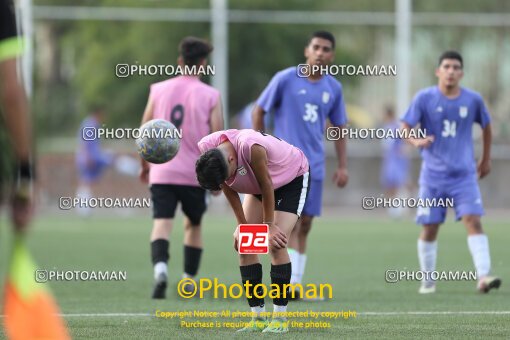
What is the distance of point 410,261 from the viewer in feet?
49.2

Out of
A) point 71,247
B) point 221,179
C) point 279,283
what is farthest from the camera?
point 71,247

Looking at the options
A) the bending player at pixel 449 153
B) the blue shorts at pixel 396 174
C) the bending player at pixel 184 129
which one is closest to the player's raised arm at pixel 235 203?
the bending player at pixel 184 129

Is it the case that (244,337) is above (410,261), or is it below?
above

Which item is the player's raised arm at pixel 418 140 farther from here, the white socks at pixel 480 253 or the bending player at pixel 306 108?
the white socks at pixel 480 253

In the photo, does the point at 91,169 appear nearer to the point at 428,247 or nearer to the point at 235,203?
the point at 428,247

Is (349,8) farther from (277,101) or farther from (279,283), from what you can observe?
(279,283)

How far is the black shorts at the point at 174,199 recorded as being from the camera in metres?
10.8

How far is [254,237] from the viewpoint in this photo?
7965mm

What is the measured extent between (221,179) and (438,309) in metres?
2.94

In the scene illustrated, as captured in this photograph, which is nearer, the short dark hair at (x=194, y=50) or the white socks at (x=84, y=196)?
the short dark hair at (x=194, y=50)

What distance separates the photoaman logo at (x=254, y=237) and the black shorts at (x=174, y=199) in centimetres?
286

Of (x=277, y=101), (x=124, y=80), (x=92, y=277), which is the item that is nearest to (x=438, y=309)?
(x=277, y=101)

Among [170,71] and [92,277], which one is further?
[170,71]

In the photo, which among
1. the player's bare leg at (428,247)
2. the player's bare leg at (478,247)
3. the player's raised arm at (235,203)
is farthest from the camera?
the player's bare leg at (428,247)
